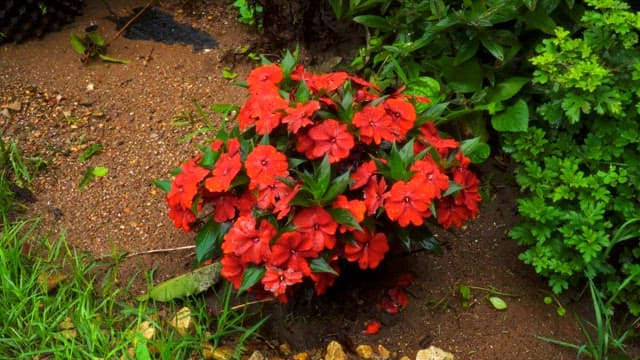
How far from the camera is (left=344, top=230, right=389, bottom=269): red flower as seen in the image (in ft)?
7.88

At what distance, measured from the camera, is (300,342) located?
2836 mm

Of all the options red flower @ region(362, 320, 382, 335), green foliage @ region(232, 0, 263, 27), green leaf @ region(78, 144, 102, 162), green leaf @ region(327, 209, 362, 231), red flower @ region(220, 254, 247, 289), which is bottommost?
red flower @ region(362, 320, 382, 335)

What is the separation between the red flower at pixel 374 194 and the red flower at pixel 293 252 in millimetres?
206

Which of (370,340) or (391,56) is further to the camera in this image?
(391,56)

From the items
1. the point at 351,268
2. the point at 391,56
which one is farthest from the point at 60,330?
the point at 391,56

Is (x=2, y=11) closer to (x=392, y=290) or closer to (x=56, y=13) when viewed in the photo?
(x=56, y=13)

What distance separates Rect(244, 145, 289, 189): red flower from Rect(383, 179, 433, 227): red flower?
1.10 feet

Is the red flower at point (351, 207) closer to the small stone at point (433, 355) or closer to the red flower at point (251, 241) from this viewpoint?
the red flower at point (251, 241)

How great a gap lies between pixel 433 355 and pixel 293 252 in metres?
0.78

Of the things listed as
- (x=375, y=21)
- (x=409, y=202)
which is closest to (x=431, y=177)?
(x=409, y=202)

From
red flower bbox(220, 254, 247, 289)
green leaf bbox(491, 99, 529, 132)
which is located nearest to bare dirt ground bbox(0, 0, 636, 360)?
green leaf bbox(491, 99, 529, 132)

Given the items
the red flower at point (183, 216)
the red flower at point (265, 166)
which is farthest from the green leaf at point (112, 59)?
the red flower at point (265, 166)

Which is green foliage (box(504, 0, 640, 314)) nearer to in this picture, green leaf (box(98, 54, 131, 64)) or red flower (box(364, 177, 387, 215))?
red flower (box(364, 177, 387, 215))

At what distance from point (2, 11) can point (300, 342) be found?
249 cm
